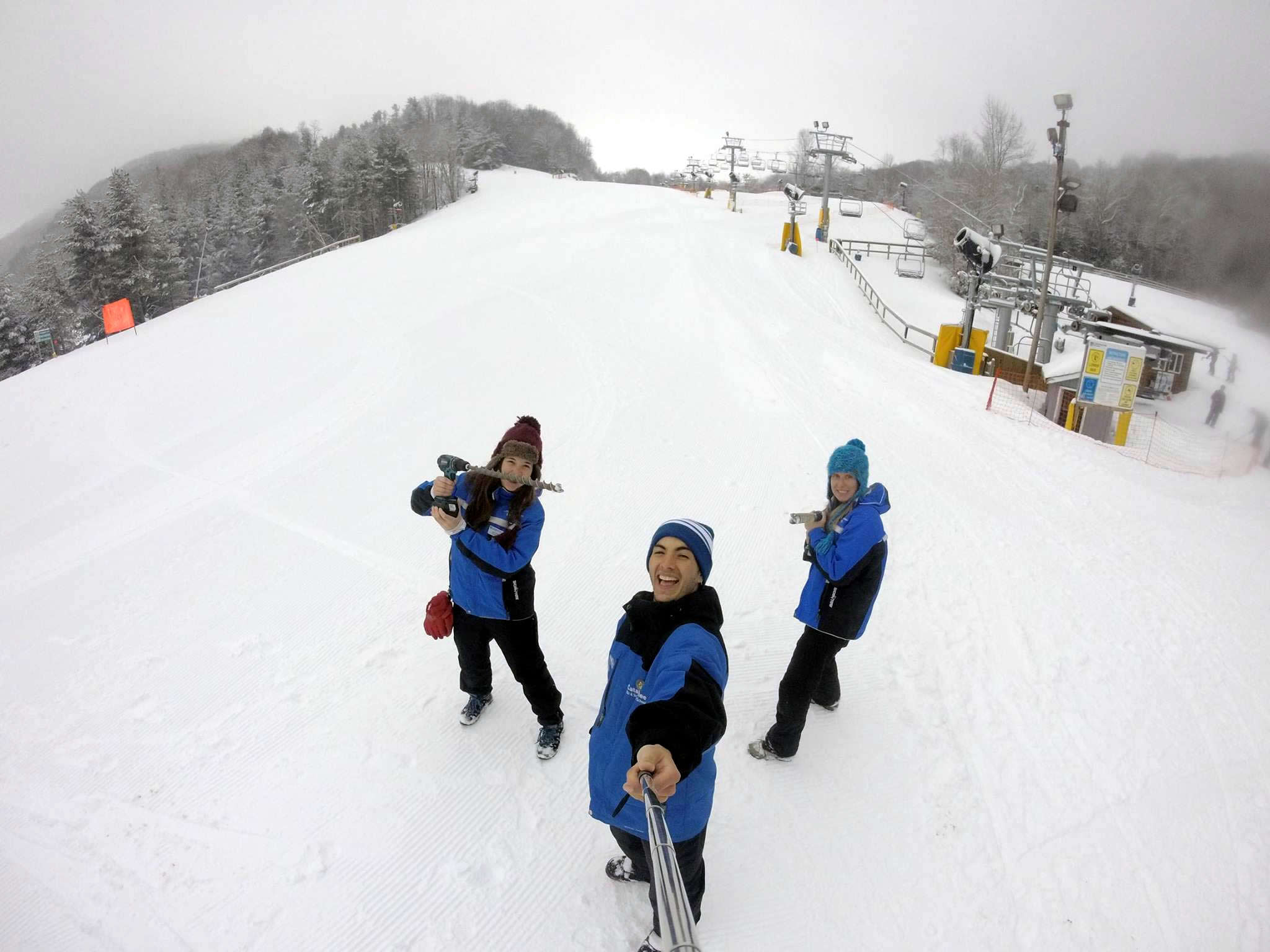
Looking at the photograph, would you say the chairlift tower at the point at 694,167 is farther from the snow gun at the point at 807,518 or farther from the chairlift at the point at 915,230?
the snow gun at the point at 807,518

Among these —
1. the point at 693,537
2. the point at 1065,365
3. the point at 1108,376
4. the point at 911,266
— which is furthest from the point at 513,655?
the point at 911,266

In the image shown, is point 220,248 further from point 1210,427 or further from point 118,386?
point 1210,427

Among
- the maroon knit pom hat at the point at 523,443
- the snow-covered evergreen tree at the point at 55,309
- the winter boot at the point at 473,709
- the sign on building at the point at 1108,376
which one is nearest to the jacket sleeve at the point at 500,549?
the maroon knit pom hat at the point at 523,443

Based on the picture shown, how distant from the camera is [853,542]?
3242 millimetres

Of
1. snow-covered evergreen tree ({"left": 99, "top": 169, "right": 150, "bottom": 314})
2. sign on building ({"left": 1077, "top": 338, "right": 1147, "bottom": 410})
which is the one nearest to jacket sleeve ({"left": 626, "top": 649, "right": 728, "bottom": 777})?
sign on building ({"left": 1077, "top": 338, "right": 1147, "bottom": 410})

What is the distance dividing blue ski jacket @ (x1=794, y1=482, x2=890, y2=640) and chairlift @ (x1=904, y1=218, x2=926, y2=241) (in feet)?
124

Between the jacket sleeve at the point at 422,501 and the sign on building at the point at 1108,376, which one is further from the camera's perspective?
the sign on building at the point at 1108,376

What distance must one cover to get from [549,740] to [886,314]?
74.4ft

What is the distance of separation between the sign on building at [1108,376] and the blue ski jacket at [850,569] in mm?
8671

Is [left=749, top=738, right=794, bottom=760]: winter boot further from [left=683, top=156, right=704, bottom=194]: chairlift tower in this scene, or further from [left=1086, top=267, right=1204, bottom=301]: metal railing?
[left=683, top=156, right=704, bottom=194]: chairlift tower

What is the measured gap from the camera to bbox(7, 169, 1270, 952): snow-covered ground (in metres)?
3.01

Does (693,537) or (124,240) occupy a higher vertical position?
(124,240)

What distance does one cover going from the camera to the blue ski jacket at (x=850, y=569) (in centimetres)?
324

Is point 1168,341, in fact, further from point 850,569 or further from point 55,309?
point 55,309
